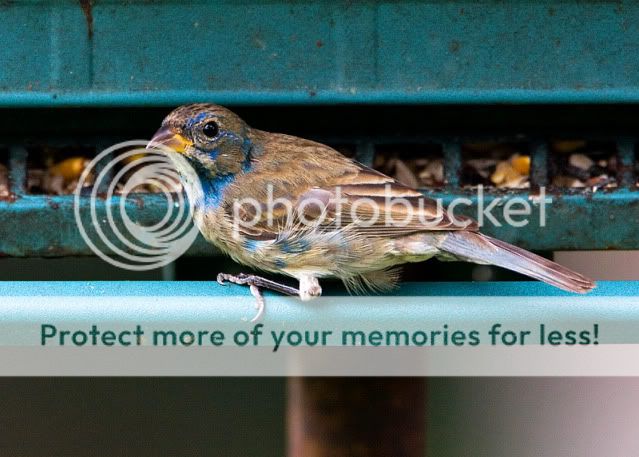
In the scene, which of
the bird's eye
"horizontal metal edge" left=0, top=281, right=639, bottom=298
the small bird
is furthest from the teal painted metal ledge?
the bird's eye

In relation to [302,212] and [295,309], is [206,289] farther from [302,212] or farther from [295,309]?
[302,212]

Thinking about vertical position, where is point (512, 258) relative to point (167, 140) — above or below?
below

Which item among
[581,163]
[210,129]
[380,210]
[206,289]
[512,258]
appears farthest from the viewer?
[581,163]

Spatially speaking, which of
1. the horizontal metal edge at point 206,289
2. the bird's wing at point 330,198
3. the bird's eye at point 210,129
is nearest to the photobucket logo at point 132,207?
the bird's eye at point 210,129

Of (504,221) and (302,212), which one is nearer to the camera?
(302,212)

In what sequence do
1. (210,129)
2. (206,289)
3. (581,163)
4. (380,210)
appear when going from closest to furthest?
(206,289) < (380,210) < (210,129) < (581,163)

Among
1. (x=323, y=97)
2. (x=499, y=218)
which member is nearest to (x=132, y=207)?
(x=323, y=97)
